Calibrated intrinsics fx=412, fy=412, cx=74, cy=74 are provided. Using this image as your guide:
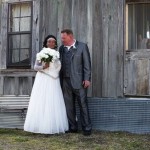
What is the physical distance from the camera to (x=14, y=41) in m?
9.49

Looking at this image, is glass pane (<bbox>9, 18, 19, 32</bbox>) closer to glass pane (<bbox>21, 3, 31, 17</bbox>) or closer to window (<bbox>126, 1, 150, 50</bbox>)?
glass pane (<bbox>21, 3, 31, 17</bbox>)

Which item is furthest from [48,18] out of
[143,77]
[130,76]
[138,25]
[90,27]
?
[143,77]

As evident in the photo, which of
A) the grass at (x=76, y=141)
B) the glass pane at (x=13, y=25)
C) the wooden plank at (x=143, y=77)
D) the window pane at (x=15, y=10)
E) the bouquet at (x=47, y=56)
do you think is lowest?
the grass at (x=76, y=141)

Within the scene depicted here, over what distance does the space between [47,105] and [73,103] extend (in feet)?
2.02

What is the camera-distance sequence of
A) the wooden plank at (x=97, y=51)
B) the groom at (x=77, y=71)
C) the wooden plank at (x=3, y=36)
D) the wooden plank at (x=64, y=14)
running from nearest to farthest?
the groom at (x=77, y=71), the wooden plank at (x=97, y=51), the wooden plank at (x=64, y=14), the wooden plank at (x=3, y=36)

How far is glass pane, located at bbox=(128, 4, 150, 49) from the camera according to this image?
8.37 metres

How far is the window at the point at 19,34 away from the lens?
9.34 metres

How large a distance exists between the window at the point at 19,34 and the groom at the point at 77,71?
1431 millimetres

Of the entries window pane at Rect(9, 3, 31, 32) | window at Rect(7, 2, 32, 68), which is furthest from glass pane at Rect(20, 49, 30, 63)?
window pane at Rect(9, 3, 31, 32)

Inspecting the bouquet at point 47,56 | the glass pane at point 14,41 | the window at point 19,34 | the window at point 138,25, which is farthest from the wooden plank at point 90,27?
the glass pane at point 14,41

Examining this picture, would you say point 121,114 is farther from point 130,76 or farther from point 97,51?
point 97,51

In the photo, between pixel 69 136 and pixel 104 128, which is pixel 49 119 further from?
pixel 104 128

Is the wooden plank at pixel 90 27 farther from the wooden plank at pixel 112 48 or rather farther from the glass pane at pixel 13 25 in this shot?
the glass pane at pixel 13 25

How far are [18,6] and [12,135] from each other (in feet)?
10.0
